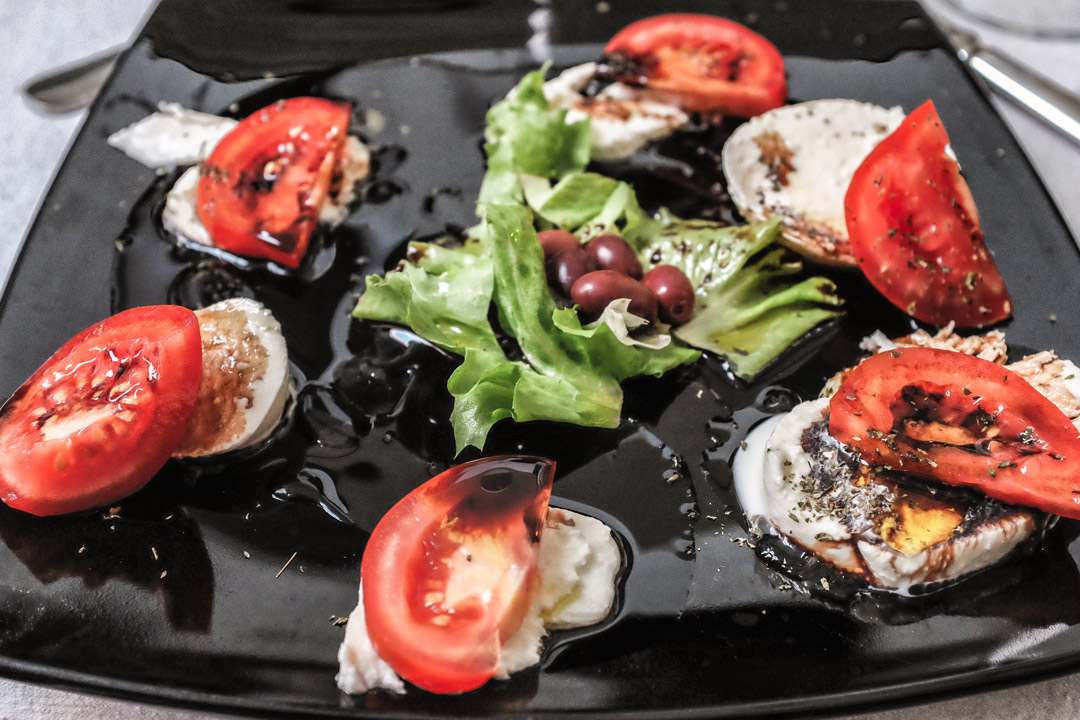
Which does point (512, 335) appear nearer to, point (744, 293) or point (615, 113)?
point (744, 293)

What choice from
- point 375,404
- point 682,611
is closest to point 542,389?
point 375,404

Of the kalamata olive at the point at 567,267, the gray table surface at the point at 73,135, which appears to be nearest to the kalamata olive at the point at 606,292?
the kalamata olive at the point at 567,267

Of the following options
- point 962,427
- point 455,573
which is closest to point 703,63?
Answer: point 962,427

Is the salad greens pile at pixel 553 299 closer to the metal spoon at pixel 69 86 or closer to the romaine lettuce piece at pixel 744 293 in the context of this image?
the romaine lettuce piece at pixel 744 293

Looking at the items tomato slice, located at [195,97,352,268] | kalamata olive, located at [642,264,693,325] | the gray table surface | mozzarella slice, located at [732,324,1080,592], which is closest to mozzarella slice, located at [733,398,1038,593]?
mozzarella slice, located at [732,324,1080,592]

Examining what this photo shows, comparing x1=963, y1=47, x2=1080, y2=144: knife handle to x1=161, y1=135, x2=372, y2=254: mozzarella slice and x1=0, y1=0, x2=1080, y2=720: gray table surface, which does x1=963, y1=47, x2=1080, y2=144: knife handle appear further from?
x1=161, y1=135, x2=372, y2=254: mozzarella slice

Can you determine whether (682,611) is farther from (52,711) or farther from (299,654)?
(52,711)
